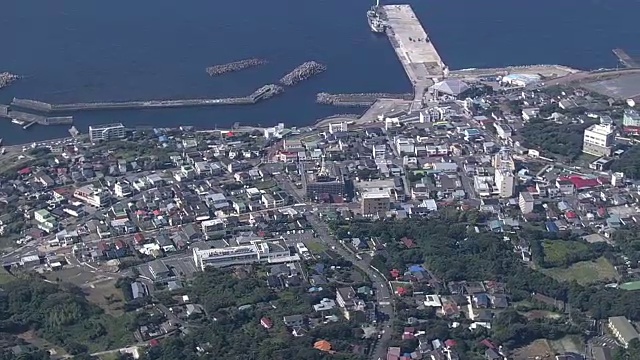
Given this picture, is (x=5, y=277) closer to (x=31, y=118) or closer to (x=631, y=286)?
(x=31, y=118)

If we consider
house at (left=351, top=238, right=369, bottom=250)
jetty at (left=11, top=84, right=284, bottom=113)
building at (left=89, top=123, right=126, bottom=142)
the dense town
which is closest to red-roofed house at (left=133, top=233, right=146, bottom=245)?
the dense town

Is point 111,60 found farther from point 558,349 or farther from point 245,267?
point 558,349

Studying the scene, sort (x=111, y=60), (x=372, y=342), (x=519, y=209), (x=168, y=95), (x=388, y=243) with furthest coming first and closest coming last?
1. (x=111, y=60)
2. (x=168, y=95)
3. (x=519, y=209)
4. (x=388, y=243)
5. (x=372, y=342)

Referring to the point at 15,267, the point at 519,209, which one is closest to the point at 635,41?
the point at 519,209

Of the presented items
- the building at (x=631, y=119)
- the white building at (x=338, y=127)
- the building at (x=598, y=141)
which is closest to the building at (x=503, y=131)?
the building at (x=598, y=141)

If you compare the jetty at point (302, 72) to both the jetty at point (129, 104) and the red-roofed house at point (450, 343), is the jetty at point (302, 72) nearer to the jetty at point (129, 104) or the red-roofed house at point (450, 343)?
the jetty at point (129, 104)

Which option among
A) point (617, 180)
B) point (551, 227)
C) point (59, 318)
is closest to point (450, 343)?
point (551, 227)
